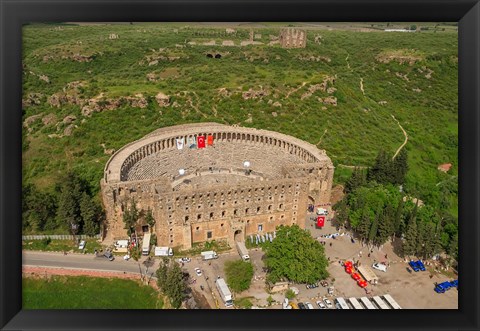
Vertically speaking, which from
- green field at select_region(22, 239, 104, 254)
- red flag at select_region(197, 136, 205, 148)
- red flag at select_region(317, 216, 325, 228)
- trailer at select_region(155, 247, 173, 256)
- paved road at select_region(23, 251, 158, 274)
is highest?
red flag at select_region(197, 136, 205, 148)

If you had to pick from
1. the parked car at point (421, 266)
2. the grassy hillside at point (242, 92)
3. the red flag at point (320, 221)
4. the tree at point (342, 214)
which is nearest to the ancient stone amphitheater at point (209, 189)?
the red flag at point (320, 221)

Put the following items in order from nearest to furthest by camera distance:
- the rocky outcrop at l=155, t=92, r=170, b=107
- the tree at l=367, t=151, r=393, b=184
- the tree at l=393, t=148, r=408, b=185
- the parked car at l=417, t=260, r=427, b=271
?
the parked car at l=417, t=260, r=427, b=271
the tree at l=367, t=151, r=393, b=184
the tree at l=393, t=148, r=408, b=185
the rocky outcrop at l=155, t=92, r=170, b=107

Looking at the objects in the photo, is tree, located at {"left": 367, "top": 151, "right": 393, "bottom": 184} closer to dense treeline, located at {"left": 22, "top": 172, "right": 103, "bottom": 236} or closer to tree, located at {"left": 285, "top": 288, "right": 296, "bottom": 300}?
tree, located at {"left": 285, "top": 288, "right": 296, "bottom": 300}

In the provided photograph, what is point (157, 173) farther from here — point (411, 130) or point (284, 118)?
point (411, 130)

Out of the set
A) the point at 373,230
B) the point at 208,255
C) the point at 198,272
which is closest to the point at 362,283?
the point at 373,230

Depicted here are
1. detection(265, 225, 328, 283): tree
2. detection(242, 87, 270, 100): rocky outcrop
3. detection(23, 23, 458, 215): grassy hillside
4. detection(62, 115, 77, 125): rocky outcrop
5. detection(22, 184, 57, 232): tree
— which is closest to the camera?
detection(265, 225, 328, 283): tree

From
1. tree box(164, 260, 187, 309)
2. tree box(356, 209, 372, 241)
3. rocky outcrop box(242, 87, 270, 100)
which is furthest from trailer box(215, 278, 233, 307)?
rocky outcrop box(242, 87, 270, 100)

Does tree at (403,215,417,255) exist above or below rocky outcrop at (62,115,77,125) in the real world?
below
